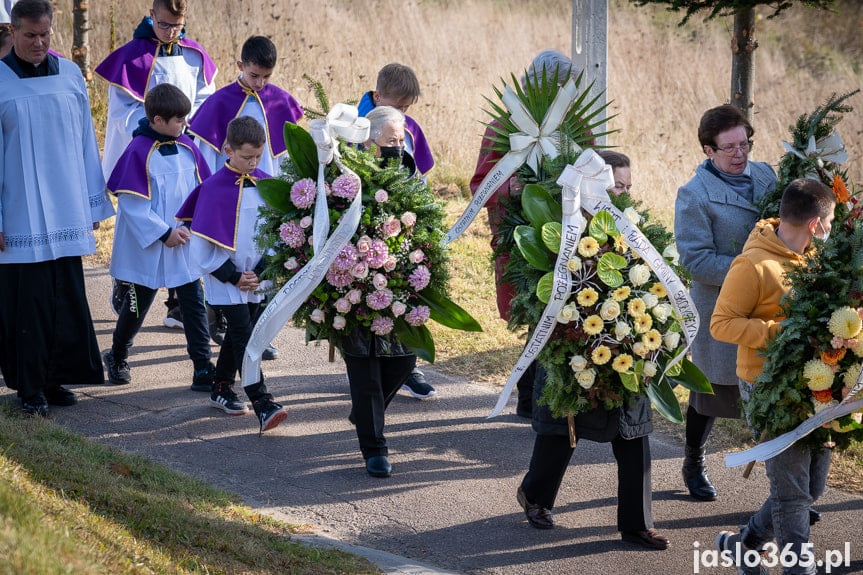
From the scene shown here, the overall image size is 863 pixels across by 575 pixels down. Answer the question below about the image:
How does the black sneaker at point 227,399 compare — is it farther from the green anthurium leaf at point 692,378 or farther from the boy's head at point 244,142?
the green anthurium leaf at point 692,378

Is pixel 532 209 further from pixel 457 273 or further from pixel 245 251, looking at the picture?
pixel 457 273

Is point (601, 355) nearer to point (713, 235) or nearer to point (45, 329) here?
point (713, 235)

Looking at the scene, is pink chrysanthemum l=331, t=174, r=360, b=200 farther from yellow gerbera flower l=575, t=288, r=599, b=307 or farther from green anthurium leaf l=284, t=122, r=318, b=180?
yellow gerbera flower l=575, t=288, r=599, b=307

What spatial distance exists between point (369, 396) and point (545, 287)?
59.6 inches

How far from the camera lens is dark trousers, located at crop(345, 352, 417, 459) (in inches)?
208

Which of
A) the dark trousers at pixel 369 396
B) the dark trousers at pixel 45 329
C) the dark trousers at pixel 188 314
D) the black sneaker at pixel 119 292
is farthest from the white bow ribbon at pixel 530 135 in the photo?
the black sneaker at pixel 119 292

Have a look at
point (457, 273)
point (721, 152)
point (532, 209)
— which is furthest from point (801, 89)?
point (532, 209)

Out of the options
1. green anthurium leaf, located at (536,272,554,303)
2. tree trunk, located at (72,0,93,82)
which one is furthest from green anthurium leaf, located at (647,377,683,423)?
tree trunk, located at (72,0,93,82)

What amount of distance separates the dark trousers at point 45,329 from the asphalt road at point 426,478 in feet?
0.90

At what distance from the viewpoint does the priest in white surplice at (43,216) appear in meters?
5.80

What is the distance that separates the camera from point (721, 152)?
5.15 m

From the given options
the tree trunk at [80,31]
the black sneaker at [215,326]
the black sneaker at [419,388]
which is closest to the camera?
the black sneaker at [419,388]

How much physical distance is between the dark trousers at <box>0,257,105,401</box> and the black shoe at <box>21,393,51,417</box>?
2cm

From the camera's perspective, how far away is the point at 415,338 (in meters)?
5.15
